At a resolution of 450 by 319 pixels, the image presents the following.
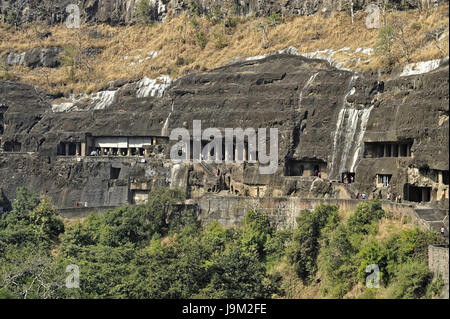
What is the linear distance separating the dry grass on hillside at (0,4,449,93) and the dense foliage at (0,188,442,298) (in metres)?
15.1

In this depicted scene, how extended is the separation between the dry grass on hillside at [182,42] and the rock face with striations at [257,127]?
12.3 ft

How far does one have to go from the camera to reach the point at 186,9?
85500 millimetres

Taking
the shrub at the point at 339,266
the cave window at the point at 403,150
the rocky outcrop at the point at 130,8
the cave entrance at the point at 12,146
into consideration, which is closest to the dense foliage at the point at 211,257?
the shrub at the point at 339,266

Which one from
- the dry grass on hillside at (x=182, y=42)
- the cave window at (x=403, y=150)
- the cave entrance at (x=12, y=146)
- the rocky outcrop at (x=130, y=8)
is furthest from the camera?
the rocky outcrop at (x=130, y=8)

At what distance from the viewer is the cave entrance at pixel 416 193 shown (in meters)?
46.6

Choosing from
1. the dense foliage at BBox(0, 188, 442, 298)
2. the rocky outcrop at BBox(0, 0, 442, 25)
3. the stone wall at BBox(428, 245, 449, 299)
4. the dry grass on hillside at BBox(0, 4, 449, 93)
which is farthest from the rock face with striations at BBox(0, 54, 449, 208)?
the rocky outcrop at BBox(0, 0, 442, 25)

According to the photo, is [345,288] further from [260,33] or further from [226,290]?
[260,33]

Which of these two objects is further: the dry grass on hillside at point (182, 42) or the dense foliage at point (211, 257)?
→ the dry grass on hillside at point (182, 42)

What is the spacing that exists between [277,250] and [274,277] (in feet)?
10.00

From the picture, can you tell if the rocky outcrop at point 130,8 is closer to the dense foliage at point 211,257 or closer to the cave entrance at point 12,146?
the cave entrance at point 12,146

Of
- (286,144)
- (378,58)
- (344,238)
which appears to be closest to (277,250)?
(344,238)

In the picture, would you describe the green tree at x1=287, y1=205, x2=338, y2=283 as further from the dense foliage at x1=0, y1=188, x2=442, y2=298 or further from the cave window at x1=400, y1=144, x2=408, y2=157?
the cave window at x1=400, y1=144, x2=408, y2=157

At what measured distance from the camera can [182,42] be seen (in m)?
78.7

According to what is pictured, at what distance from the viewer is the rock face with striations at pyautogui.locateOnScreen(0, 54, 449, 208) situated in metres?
46.9
